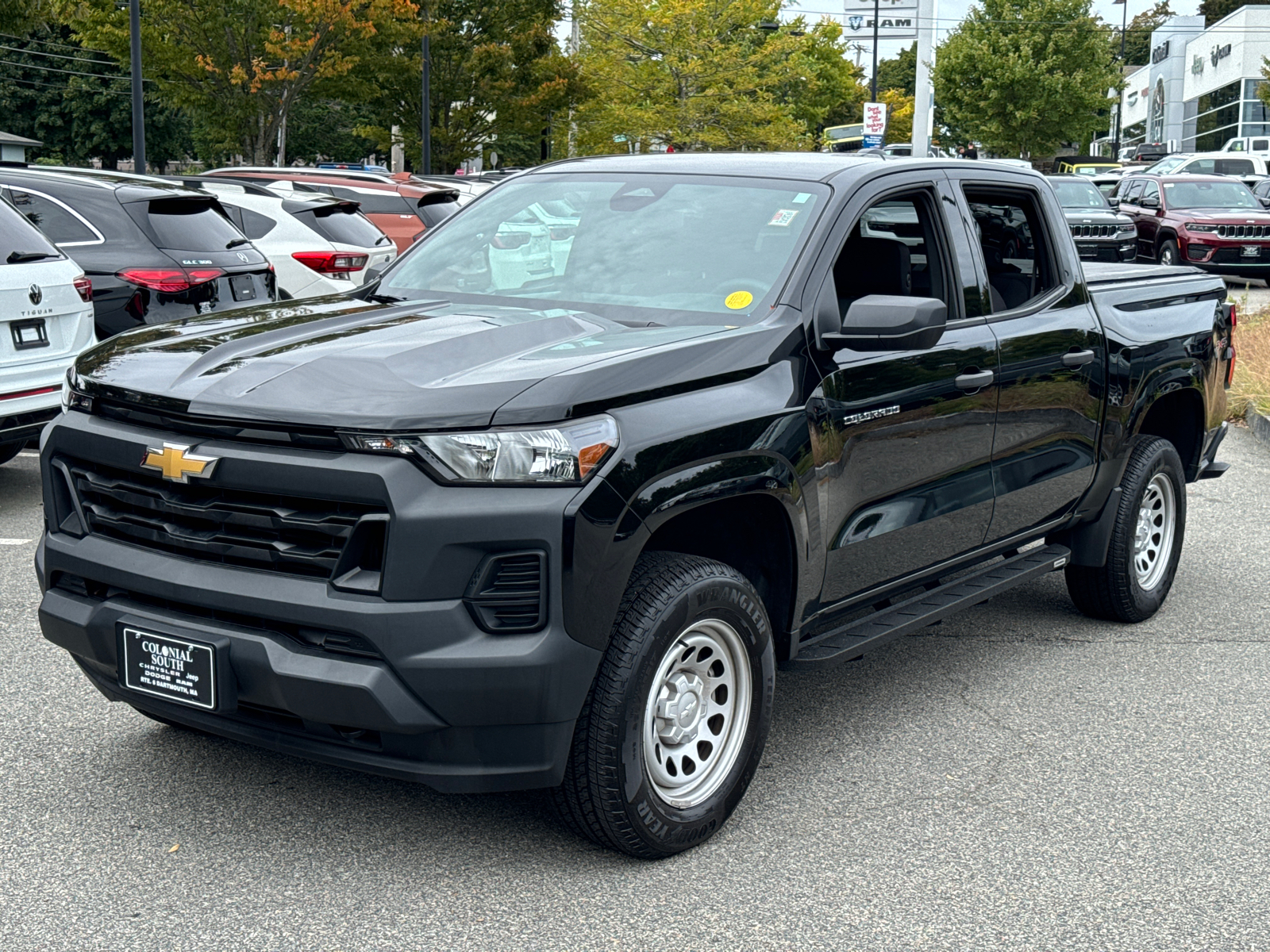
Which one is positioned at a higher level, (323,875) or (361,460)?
(361,460)

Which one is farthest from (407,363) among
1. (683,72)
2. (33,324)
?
(683,72)

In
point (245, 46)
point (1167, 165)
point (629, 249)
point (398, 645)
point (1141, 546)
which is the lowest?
point (1141, 546)

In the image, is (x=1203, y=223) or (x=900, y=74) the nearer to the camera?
(x=1203, y=223)

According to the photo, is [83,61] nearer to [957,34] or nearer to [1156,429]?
[957,34]

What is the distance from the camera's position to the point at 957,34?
202 ft

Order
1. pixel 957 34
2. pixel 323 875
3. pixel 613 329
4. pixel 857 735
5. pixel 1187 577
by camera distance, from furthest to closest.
→ pixel 957 34 < pixel 1187 577 < pixel 857 735 < pixel 613 329 < pixel 323 875

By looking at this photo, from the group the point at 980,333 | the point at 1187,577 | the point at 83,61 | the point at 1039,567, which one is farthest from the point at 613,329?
the point at 83,61

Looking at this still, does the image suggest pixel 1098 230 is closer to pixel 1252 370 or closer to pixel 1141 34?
pixel 1252 370

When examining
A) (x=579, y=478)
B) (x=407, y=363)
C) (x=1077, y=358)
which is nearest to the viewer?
(x=579, y=478)

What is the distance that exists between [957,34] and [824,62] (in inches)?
588

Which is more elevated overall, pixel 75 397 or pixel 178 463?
pixel 75 397

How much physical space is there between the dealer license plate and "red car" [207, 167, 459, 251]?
13.6 meters

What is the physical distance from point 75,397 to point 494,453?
139 cm

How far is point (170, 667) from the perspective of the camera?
11.8ft
